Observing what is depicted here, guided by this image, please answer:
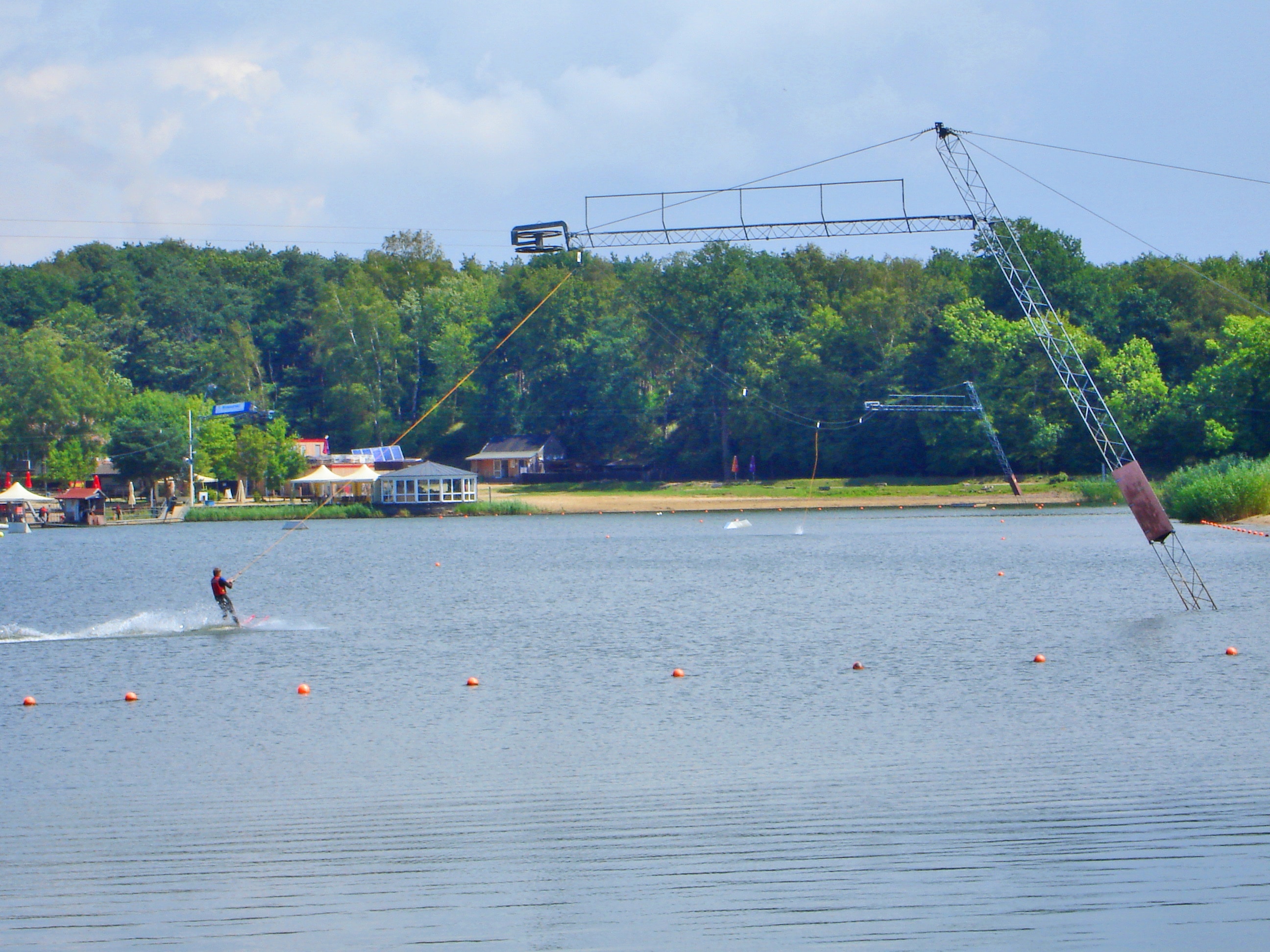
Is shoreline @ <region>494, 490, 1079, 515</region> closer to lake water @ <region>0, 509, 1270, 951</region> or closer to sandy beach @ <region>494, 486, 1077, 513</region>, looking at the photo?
sandy beach @ <region>494, 486, 1077, 513</region>

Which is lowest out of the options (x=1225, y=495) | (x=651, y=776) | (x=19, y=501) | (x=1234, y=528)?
(x=651, y=776)

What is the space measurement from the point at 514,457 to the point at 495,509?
2255 centimetres

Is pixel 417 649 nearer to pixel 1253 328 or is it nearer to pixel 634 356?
pixel 1253 328

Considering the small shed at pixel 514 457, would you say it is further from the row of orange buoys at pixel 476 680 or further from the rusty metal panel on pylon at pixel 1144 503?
the row of orange buoys at pixel 476 680

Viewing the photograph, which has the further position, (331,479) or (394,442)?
(394,442)

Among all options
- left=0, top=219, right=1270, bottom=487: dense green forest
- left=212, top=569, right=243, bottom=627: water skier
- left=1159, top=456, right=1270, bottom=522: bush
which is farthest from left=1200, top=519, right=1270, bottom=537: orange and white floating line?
left=212, top=569, right=243, bottom=627: water skier

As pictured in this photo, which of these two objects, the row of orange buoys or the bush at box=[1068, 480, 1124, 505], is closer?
the row of orange buoys

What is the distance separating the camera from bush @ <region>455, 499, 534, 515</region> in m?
105

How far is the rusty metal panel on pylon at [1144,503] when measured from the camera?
29.7 metres

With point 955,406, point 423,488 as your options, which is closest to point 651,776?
point 955,406

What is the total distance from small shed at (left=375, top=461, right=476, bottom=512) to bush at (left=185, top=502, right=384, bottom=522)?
149 centimetres

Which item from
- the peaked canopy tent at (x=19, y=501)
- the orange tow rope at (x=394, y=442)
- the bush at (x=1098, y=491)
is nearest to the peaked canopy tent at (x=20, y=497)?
the peaked canopy tent at (x=19, y=501)

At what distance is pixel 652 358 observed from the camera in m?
124

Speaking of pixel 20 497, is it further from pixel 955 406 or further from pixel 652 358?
pixel 955 406
